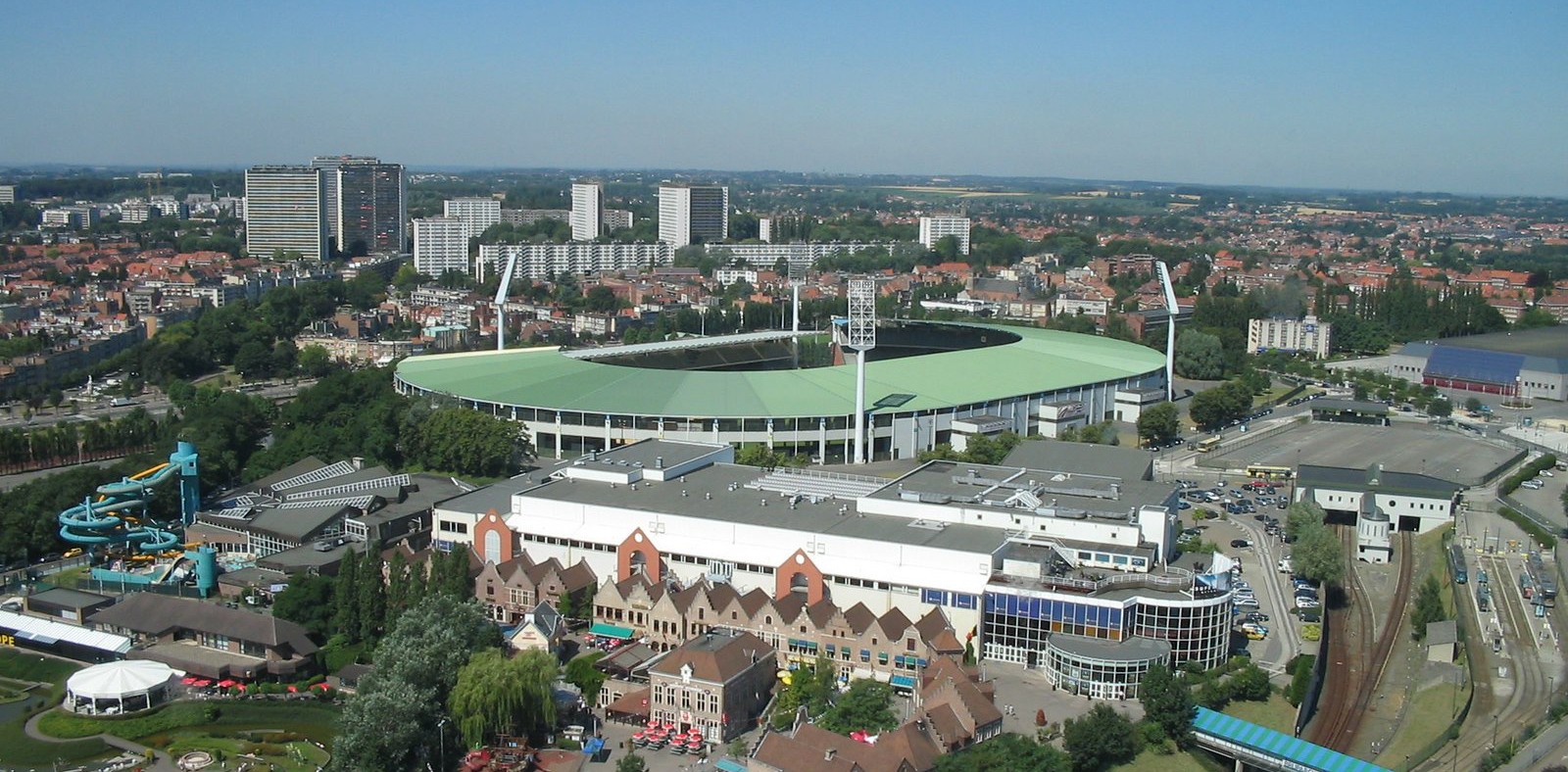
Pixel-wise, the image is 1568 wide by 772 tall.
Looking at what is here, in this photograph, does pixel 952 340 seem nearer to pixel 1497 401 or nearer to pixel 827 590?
pixel 1497 401

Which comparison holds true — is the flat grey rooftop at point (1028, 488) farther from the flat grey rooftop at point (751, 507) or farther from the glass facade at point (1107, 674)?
the glass facade at point (1107, 674)

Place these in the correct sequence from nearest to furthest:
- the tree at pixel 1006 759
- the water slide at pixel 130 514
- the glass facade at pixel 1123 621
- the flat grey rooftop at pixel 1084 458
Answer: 1. the tree at pixel 1006 759
2. the glass facade at pixel 1123 621
3. the water slide at pixel 130 514
4. the flat grey rooftop at pixel 1084 458

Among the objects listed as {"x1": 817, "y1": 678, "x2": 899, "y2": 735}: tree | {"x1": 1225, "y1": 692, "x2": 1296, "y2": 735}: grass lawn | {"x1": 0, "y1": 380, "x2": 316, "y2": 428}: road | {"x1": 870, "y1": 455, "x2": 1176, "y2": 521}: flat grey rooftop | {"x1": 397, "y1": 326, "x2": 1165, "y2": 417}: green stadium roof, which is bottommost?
{"x1": 1225, "y1": 692, "x2": 1296, "y2": 735}: grass lawn

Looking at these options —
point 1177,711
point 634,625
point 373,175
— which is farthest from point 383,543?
point 373,175

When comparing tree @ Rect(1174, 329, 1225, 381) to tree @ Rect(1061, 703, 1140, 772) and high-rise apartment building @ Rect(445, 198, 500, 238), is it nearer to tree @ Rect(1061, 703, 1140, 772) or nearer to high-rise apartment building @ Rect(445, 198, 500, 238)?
tree @ Rect(1061, 703, 1140, 772)

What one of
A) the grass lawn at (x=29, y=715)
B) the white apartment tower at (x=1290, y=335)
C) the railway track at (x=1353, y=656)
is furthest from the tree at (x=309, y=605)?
the white apartment tower at (x=1290, y=335)

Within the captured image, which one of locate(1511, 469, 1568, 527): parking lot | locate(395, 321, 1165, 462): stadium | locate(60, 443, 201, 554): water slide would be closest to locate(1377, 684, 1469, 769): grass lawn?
locate(1511, 469, 1568, 527): parking lot
